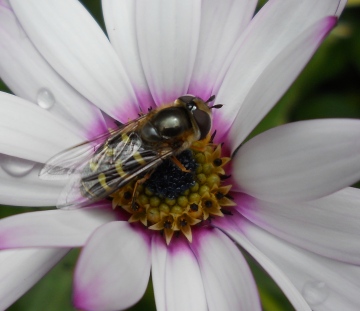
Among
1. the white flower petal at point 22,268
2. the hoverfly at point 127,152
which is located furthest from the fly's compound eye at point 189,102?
the white flower petal at point 22,268

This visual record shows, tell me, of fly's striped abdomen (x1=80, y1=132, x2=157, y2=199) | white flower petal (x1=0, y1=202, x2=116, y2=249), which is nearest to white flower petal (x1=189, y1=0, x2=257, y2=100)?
fly's striped abdomen (x1=80, y1=132, x2=157, y2=199)

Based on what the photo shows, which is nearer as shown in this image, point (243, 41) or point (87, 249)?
point (87, 249)

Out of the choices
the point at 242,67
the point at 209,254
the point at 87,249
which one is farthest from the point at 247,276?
the point at 242,67

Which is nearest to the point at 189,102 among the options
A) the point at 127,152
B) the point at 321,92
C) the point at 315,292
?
the point at 127,152

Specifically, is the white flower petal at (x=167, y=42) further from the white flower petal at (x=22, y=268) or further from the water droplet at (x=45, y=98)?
the white flower petal at (x=22, y=268)

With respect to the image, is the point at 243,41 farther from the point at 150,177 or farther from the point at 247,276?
the point at 247,276

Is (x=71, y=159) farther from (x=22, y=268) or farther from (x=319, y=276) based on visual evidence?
(x=319, y=276)
